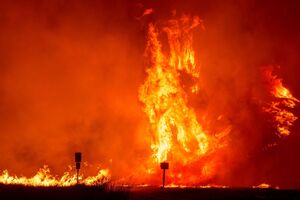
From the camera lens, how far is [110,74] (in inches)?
1781

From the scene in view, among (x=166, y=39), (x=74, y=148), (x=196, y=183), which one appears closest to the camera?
(x=196, y=183)

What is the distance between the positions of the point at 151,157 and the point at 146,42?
862 cm

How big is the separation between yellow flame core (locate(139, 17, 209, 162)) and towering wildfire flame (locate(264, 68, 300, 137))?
254 inches

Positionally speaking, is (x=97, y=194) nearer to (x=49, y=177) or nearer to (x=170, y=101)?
(x=170, y=101)

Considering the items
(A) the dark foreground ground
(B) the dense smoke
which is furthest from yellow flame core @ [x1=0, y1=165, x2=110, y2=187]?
(A) the dark foreground ground

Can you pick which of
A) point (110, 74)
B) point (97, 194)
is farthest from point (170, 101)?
point (97, 194)

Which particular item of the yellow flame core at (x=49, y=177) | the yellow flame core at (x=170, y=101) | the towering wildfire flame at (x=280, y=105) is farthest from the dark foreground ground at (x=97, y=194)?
the towering wildfire flame at (x=280, y=105)

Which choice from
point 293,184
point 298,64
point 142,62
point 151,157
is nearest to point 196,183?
point 151,157

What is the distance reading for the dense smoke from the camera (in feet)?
139

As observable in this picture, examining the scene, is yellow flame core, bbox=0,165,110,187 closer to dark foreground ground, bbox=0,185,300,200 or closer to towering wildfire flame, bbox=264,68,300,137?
dark foreground ground, bbox=0,185,300,200

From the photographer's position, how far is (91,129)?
4428 cm

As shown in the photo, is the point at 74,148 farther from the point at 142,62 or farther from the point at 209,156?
the point at 209,156

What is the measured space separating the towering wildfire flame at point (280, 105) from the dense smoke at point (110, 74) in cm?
55

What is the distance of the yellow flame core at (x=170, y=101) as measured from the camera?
126 ft
